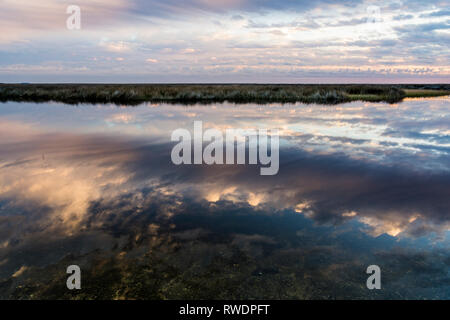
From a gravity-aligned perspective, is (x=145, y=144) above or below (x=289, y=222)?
above

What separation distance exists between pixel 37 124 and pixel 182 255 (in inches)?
706

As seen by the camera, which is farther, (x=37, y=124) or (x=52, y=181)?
(x=37, y=124)

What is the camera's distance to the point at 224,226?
5078mm

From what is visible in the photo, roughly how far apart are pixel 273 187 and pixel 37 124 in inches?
677

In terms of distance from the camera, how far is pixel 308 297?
11.3ft

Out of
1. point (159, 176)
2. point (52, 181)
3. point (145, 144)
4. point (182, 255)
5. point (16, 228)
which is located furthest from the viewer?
point (145, 144)

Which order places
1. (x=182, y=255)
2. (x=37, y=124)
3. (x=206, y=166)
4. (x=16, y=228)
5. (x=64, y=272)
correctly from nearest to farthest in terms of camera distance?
1. (x=64, y=272)
2. (x=182, y=255)
3. (x=16, y=228)
4. (x=206, y=166)
5. (x=37, y=124)

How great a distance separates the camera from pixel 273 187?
7051 mm

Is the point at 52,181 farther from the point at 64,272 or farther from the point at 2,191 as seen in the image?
the point at 64,272

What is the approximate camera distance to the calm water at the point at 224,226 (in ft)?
12.1

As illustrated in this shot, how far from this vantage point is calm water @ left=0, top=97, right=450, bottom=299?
3.69 metres
